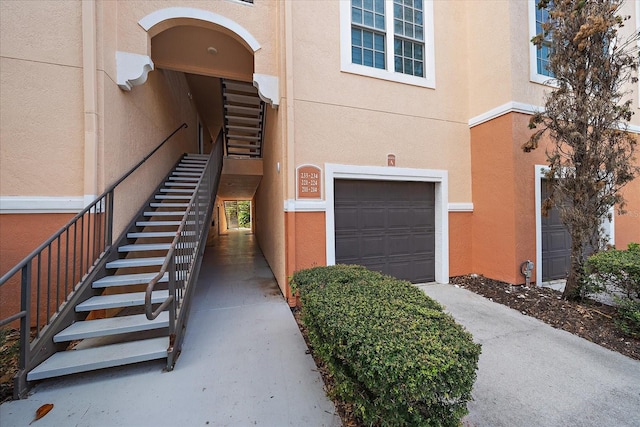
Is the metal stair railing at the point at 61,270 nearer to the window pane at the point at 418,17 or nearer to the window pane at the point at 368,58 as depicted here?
the window pane at the point at 368,58

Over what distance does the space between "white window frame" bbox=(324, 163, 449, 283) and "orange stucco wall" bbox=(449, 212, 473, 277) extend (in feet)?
0.49

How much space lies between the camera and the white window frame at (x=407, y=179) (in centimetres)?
431

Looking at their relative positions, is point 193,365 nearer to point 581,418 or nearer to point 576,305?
point 581,418

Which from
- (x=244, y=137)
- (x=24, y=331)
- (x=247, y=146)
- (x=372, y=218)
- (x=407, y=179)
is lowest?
(x=24, y=331)

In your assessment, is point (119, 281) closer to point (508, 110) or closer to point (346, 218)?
point (346, 218)

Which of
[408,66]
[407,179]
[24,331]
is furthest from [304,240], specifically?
[408,66]

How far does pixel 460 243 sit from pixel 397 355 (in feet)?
15.1

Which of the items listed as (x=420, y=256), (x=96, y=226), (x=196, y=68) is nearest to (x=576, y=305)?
(x=420, y=256)

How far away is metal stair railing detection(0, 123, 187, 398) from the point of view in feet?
7.12

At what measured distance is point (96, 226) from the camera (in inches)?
127

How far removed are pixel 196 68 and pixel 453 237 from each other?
20.6 ft

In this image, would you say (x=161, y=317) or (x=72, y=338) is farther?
(x=161, y=317)

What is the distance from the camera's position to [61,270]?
3.15 meters

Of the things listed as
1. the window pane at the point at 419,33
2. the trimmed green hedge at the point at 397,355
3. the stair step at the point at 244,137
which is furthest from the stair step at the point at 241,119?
the trimmed green hedge at the point at 397,355
